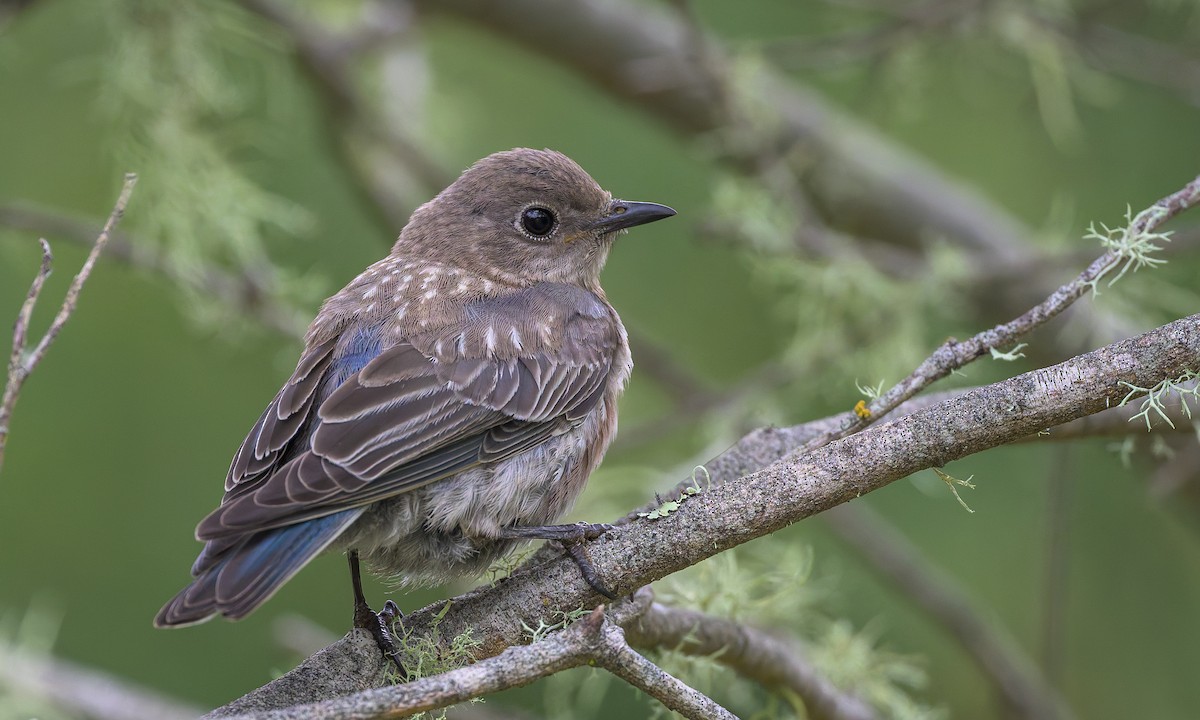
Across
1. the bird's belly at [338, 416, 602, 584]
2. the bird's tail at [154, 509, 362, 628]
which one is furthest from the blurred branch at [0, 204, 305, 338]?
the bird's tail at [154, 509, 362, 628]

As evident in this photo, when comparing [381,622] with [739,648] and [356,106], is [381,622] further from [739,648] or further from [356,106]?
[356,106]

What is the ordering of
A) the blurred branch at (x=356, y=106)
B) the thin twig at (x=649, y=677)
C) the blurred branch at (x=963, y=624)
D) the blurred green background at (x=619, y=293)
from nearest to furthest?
the thin twig at (x=649, y=677), the blurred branch at (x=963, y=624), the blurred green background at (x=619, y=293), the blurred branch at (x=356, y=106)

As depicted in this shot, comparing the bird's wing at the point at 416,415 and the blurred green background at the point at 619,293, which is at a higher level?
the blurred green background at the point at 619,293

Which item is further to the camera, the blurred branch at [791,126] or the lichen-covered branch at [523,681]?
the blurred branch at [791,126]

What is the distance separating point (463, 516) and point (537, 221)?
1.40m

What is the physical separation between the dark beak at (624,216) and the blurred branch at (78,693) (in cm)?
218

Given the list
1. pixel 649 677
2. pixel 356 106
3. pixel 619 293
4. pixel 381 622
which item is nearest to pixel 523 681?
pixel 649 677

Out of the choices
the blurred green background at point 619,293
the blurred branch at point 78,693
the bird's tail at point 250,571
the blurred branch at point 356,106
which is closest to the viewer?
the bird's tail at point 250,571

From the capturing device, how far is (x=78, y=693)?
15.3 ft

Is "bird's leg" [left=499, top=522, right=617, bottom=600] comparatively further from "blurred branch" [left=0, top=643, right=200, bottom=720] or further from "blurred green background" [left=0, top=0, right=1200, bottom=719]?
"blurred branch" [left=0, top=643, right=200, bottom=720]

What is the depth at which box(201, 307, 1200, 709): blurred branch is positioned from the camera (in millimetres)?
2447

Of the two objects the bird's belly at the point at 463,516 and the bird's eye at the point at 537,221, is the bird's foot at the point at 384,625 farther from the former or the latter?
the bird's eye at the point at 537,221

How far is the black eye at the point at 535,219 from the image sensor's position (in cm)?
445

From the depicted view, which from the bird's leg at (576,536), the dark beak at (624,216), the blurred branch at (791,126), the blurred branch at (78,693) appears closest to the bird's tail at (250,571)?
the bird's leg at (576,536)
